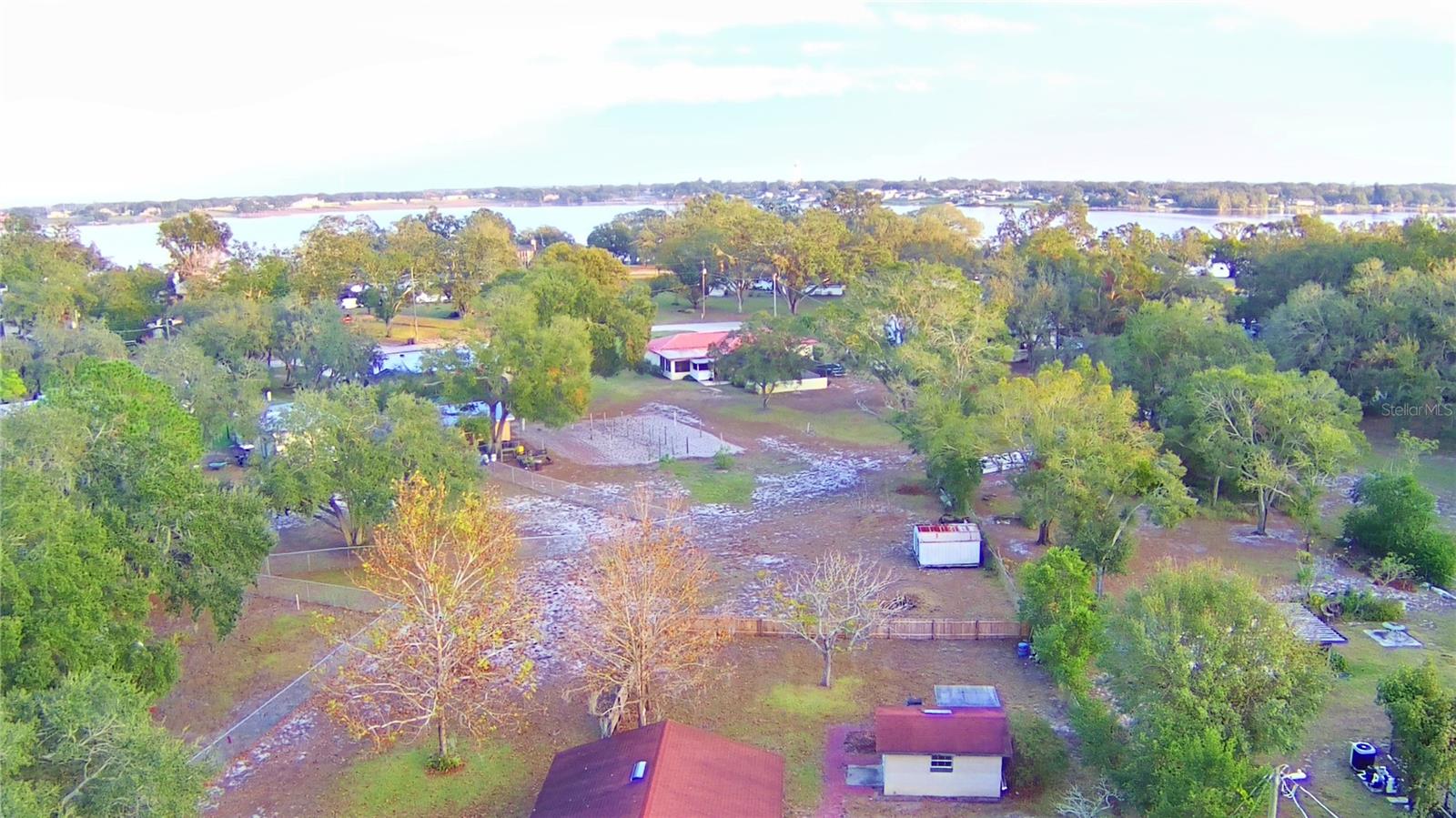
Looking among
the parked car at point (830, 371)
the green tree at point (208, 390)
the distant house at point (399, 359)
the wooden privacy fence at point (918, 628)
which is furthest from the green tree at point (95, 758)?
the parked car at point (830, 371)

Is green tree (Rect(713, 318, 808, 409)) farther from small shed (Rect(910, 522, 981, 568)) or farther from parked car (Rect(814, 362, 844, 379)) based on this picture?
small shed (Rect(910, 522, 981, 568))

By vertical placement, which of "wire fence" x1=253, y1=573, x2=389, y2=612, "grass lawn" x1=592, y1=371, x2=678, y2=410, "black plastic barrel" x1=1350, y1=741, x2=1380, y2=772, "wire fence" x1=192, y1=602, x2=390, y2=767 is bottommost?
"wire fence" x1=192, y1=602, x2=390, y2=767

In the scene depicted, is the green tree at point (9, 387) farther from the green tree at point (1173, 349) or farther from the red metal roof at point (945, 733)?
the green tree at point (1173, 349)

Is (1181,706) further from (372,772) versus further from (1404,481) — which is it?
(1404,481)

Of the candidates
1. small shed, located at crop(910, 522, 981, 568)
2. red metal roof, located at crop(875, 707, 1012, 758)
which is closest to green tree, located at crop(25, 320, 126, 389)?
small shed, located at crop(910, 522, 981, 568)

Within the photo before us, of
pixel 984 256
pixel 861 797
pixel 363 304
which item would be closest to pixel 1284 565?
pixel 861 797

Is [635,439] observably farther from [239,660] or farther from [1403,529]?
[1403,529]

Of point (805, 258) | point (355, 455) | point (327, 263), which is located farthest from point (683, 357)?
point (355, 455)
